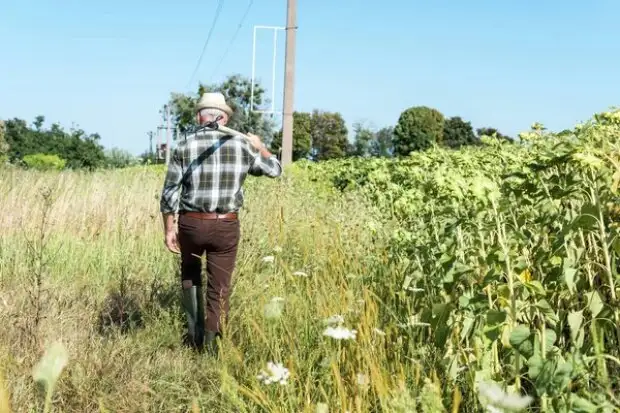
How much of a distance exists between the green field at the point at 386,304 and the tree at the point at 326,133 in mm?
89422

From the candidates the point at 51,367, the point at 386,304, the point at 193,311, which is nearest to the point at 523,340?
the point at 51,367

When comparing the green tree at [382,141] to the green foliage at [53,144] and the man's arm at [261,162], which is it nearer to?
the green foliage at [53,144]

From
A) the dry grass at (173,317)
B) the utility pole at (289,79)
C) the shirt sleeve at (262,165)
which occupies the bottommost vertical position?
the dry grass at (173,317)

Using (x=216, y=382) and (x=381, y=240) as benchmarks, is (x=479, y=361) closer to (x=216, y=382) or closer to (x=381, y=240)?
(x=216, y=382)

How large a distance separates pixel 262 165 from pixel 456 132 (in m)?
90.6

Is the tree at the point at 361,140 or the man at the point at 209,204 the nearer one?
the man at the point at 209,204

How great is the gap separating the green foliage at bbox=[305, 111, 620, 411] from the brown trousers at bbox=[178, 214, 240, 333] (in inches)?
54.1

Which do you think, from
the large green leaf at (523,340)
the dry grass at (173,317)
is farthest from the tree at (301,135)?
the large green leaf at (523,340)

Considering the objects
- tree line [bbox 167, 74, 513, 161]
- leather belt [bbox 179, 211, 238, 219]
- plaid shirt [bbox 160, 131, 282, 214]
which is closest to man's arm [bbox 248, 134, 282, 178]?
plaid shirt [bbox 160, 131, 282, 214]

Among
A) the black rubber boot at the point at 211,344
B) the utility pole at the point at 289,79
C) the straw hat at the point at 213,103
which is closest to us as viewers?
the black rubber boot at the point at 211,344

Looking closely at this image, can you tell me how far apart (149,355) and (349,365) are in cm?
170

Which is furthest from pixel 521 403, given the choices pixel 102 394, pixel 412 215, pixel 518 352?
pixel 412 215

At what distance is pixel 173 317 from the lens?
498 cm

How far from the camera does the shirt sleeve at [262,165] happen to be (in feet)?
15.7
